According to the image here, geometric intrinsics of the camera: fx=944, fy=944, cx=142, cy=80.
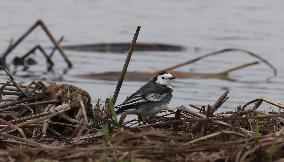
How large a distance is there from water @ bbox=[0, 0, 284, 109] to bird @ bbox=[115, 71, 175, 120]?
3.39 meters

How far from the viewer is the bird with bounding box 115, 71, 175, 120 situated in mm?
8953

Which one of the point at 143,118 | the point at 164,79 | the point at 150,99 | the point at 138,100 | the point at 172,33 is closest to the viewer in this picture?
the point at 143,118

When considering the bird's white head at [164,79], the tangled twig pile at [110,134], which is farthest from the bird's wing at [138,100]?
the tangled twig pile at [110,134]

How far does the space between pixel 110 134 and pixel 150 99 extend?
2.57 m

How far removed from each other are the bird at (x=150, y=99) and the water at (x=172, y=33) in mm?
3389

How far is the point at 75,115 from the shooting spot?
785cm

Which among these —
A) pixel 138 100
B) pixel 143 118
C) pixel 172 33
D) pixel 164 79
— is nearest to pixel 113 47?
pixel 172 33

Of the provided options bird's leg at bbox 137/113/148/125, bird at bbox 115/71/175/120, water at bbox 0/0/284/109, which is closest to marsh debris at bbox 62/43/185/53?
water at bbox 0/0/284/109

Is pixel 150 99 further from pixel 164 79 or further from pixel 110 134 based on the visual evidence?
pixel 110 134

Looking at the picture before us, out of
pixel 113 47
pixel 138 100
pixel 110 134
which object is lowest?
pixel 110 134

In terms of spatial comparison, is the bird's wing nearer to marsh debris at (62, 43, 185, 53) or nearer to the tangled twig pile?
the tangled twig pile

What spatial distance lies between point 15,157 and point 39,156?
0.16 meters

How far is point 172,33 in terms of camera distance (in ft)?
78.4

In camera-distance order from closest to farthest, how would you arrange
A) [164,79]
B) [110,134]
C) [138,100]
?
1. [110,134]
2. [138,100]
3. [164,79]
